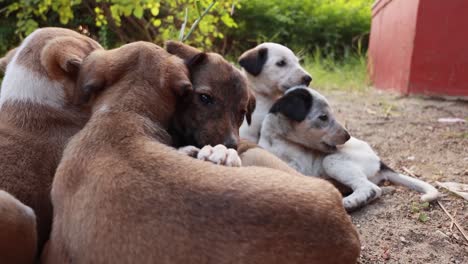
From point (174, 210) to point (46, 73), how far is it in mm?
1693

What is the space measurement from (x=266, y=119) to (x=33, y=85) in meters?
2.33

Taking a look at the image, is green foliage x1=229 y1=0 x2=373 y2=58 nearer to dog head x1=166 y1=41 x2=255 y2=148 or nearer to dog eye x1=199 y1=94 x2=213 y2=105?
dog head x1=166 y1=41 x2=255 y2=148

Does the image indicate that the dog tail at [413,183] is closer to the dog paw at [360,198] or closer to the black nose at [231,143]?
the dog paw at [360,198]

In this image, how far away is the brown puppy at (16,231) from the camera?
2.31 metres

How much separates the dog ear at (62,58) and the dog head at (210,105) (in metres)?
0.70

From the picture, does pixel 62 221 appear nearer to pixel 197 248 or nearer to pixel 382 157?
pixel 197 248

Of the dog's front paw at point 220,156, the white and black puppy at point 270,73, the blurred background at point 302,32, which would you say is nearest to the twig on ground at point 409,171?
the white and black puppy at point 270,73

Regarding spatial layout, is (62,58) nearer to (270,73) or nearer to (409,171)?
(270,73)

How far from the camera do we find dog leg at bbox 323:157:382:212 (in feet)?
12.8

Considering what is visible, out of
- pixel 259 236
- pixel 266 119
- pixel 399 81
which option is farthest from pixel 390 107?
pixel 259 236

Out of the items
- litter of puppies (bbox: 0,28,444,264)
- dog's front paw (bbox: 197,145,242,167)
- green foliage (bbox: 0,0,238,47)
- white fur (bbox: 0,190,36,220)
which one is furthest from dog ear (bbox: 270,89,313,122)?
white fur (bbox: 0,190,36,220)

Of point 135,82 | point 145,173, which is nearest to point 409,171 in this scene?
point 135,82

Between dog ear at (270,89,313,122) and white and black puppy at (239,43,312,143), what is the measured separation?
75 cm

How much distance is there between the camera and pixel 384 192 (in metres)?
4.25
